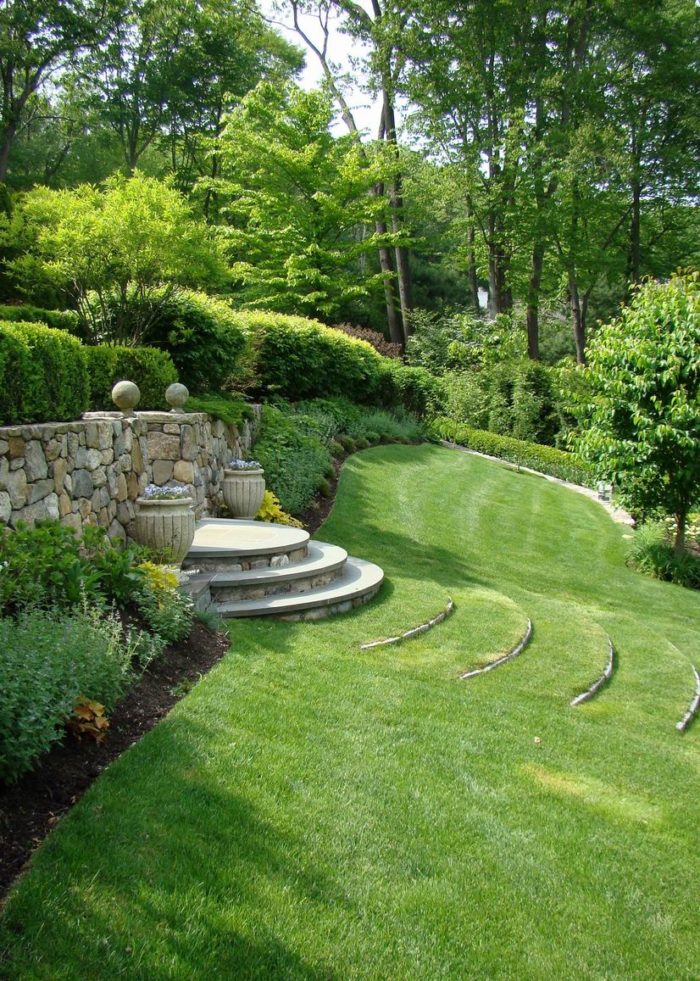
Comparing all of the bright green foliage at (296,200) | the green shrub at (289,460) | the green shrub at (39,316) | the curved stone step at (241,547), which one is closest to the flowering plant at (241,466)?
the green shrub at (289,460)

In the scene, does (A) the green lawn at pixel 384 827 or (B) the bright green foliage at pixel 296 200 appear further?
(B) the bright green foliage at pixel 296 200

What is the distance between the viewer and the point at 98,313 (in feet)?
34.6

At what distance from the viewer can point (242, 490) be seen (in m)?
8.62

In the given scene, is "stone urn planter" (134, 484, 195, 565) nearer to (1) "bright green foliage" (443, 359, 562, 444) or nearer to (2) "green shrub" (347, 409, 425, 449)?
(2) "green shrub" (347, 409, 425, 449)

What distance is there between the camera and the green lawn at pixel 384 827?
2406mm

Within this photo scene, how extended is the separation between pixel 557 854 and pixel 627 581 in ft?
25.0

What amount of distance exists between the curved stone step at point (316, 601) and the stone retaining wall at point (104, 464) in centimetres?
122

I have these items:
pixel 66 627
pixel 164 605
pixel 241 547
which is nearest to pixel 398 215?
pixel 241 547

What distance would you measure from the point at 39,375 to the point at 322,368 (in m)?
9.77

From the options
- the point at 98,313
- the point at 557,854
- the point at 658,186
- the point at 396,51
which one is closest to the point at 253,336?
the point at 98,313

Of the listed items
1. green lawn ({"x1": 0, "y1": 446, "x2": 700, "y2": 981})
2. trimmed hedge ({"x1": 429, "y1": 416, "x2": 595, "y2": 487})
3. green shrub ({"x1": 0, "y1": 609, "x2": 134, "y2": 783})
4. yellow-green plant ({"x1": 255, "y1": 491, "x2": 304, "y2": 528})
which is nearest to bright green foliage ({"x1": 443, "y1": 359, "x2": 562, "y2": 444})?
trimmed hedge ({"x1": 429, "y1": 416, "x2": 595, "y2": 487})

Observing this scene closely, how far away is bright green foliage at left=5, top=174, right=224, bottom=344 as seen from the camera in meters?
9.64

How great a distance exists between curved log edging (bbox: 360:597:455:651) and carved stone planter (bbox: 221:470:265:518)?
9.39 feet

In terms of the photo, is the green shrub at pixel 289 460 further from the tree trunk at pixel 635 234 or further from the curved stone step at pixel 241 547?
the tree trunk at pixel 635 234
